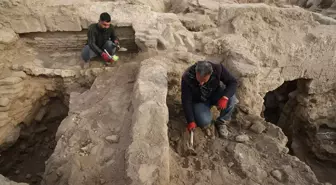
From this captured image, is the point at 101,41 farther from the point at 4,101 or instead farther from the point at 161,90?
the point at 161,90

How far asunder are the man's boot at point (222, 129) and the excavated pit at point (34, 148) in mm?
3078

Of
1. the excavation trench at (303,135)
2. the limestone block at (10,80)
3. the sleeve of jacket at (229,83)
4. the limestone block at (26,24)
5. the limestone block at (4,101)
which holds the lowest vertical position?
the excavation trench at (303,135)

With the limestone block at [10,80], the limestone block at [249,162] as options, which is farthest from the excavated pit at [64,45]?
the limestone block at [249,162]

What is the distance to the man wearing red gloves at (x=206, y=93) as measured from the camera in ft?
12.1

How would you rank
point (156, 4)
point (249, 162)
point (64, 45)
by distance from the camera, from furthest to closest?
point (156, 4) → point (64, 45) → point (249, 162)

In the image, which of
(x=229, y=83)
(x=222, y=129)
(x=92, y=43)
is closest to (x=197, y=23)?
(x=92, y=43)

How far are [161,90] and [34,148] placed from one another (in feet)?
9.84

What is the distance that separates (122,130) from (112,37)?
2399 mm

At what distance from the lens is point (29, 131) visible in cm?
502

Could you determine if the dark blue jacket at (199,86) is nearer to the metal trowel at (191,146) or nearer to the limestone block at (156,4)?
the metal trowel at (191,146)

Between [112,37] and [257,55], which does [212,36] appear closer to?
[257,55]

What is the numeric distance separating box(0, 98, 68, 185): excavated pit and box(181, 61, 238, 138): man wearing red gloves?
283 cm

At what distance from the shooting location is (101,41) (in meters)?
5.17

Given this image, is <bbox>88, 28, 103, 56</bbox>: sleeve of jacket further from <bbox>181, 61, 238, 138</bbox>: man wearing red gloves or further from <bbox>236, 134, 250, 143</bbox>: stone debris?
<bbox>236, 134, 250, 143</bbox>: stone debris
